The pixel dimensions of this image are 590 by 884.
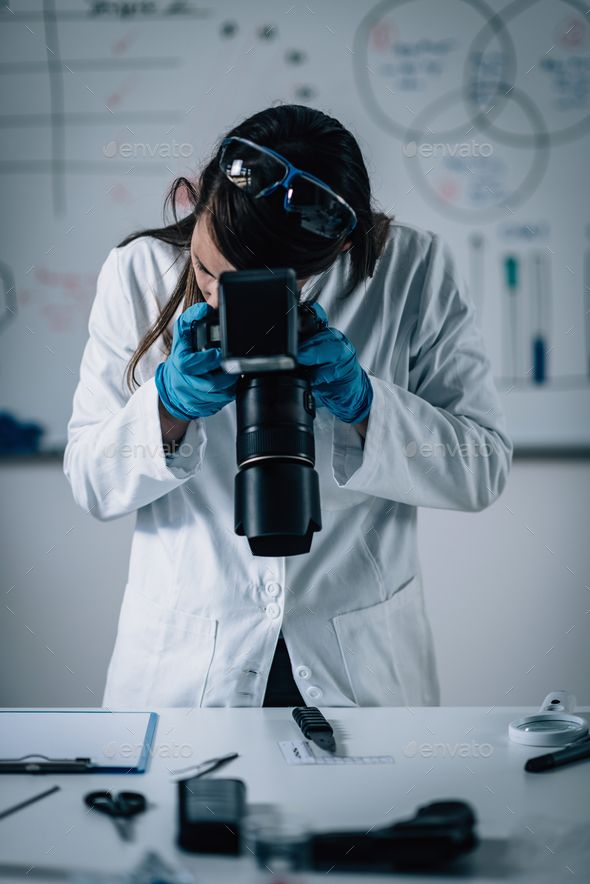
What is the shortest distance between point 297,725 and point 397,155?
3.83ft

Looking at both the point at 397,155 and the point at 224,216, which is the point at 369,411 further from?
the point at 397,155

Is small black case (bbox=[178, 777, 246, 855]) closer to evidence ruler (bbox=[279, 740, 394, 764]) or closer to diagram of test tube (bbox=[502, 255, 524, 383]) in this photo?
evidence ruler (bbox=[279, 740, 394, 764])

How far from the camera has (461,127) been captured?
63.5 inches

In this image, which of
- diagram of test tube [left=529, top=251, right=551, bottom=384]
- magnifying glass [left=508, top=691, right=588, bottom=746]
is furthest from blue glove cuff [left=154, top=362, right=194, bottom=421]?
diagram of test tube [left=529, top=251, right=551, bottom=384]

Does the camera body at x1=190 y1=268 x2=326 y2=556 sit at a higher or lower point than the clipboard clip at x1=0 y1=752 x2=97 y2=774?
higher

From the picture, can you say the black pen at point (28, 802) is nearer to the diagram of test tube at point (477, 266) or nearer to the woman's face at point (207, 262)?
the woman's face at point (207, 262)

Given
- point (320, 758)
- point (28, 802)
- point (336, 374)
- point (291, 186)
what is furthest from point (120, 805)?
point (291, 186)

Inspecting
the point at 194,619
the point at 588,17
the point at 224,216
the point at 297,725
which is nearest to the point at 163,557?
the point at 194,619

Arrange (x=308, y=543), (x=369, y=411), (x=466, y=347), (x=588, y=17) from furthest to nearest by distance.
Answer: (x=588, y=17) → (x=466, y=347) → (x=369, y=411) → (x=308, y=543)

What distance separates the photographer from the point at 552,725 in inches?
31.2

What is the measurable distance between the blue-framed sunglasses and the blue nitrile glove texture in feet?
0.26

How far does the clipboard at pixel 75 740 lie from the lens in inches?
27.0

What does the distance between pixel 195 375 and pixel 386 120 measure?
102cm

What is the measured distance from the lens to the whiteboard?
1.59 metres
